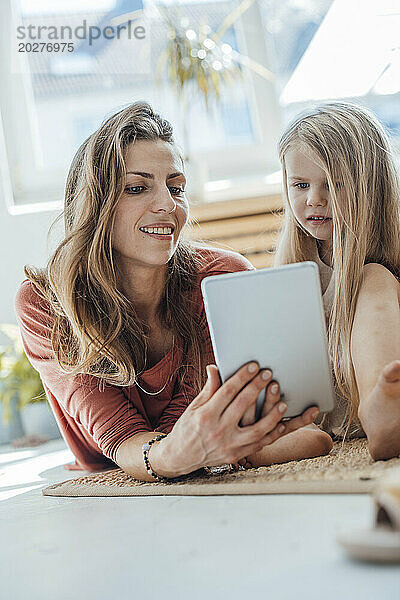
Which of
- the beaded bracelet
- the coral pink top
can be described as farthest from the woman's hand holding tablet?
the coral pink top

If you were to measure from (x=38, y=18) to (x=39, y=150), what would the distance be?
553 mm

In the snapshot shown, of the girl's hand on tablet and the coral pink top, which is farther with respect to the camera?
the coral pink top

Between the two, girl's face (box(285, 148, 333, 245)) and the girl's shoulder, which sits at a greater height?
girl's face (box(285, 148, 333, 245))

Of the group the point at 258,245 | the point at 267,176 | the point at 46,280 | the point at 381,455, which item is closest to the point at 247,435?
the point at 381,455

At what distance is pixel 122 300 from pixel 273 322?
525 mm

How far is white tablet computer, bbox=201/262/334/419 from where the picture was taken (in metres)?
1.07

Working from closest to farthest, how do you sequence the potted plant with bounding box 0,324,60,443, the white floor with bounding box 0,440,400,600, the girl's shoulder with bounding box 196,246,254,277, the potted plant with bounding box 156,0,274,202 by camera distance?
the white floor with bounding box 0,440,400,600 → the girl's shoulder with bounding box 196,246,254,277 → the potted plant with bounding box 0,324,60,443 → the potted plant with bounding box 156,0,274,202

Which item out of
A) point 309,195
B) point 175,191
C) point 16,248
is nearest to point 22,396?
point 16,248

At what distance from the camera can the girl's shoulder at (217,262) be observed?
1688mm

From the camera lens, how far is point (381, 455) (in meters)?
1.13

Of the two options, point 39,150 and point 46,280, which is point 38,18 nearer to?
point 39,150

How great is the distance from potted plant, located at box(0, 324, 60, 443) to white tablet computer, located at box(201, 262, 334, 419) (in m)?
1.58

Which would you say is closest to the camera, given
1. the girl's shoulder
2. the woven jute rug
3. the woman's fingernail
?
the woven jute rug

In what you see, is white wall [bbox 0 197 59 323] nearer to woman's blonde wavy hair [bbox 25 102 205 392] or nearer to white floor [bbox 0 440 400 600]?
woman's blonde wavy hair [bbox 25 102 205 392]
